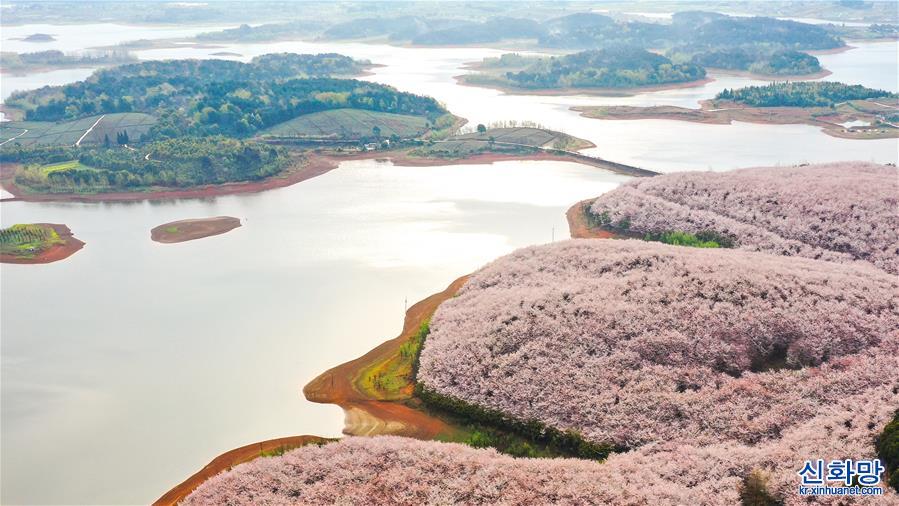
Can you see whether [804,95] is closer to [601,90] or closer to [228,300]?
[601,90]

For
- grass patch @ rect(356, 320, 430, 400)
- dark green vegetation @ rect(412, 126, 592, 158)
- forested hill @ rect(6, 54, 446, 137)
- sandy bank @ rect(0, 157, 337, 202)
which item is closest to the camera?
grass patch @ rect(356, 320, 430, 400)

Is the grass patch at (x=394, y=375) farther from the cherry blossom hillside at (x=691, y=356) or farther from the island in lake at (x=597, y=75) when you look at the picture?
the island in lake at (x=597, y=75)

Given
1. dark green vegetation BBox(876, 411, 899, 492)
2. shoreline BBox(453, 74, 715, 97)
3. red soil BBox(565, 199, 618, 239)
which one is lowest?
dark green vegetation BBox(876, 411, 899, 492)

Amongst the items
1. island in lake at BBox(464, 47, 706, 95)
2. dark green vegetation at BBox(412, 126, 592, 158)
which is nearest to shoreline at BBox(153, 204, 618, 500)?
dark green vegetation at BBox(412, 126, 592, 158)

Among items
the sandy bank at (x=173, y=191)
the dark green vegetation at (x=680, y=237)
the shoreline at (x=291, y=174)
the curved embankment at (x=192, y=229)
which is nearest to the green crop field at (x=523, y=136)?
the shoreline at (x=291, y=174)

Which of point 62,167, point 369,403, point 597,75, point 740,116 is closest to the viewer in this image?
point 369,403

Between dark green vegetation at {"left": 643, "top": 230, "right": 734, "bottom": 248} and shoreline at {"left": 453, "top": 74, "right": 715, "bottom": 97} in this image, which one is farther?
shoreline at {"left": 453, "top": 74, "right": 715, "bottom": 97}

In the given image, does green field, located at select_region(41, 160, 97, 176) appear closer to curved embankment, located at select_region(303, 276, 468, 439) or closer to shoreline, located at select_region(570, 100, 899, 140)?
curved embankment, located at select_region(303, 276, 468, 439)

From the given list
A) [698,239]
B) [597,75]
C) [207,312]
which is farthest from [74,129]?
[597,75]
